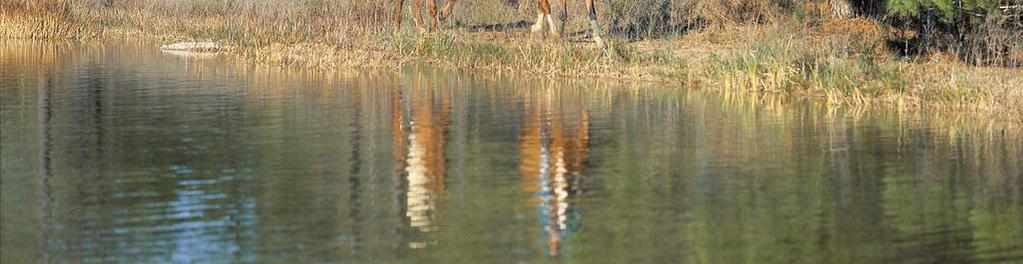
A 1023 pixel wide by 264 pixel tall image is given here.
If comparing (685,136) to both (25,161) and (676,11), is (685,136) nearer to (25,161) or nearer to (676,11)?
(25,161)

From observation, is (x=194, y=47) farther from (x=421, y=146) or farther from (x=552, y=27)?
(x=421, y=146)

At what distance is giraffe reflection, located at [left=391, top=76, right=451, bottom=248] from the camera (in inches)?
514

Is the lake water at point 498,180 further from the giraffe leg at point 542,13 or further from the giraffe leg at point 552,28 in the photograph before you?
the giraffe leg at point 542,13

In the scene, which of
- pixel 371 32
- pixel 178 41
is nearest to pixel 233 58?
pixel 371 32

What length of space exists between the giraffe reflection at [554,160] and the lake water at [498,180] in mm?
46

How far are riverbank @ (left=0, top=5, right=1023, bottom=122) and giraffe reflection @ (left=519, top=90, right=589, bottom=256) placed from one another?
135 inches

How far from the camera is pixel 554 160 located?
16.1 metres

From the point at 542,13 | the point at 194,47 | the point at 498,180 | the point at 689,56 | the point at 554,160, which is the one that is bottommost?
the point at 498,180

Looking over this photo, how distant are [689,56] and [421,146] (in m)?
12.0

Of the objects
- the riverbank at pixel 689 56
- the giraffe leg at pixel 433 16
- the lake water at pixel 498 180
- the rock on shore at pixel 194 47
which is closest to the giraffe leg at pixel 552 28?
the riverbank at pixel 689 56

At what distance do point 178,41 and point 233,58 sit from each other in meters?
5.82

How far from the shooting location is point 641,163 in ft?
51.6

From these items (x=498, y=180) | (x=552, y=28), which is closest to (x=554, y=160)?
(x=498, y=180)

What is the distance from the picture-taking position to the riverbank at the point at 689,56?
837 inches
